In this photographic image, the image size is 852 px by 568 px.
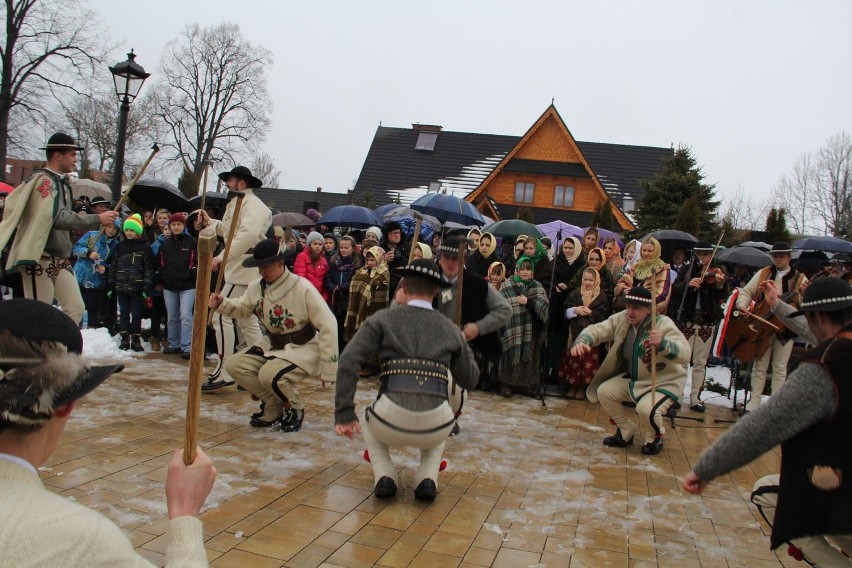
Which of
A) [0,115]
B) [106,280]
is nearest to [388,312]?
[106,280]

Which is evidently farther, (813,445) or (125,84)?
(125,84)

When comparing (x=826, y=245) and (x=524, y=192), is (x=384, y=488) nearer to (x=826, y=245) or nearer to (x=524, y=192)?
(x=826, y=245)

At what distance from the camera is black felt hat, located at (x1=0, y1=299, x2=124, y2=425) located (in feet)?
5.40

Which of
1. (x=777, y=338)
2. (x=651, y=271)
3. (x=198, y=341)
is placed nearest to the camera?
(x=198, y=341)

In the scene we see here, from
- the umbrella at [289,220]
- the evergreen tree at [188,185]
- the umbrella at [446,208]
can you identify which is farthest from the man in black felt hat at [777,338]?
the evergreen tree at [188,185]

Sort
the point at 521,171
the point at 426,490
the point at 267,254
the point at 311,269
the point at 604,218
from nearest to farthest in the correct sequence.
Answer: the point at 426,490 → the point at 267,254 → the point at 311,269 → the point at 604,218 → the point at 521,171

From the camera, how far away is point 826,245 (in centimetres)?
1186

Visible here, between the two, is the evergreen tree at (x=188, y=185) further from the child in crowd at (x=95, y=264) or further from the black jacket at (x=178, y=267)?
the black jacket at (x=178, y=267)

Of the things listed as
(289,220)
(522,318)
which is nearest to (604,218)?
(289,220)

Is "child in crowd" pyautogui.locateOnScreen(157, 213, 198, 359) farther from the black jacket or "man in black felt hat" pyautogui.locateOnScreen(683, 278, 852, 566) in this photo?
"man in black felt hat" pyautogui.locateOnScreen(683, 278, 852, 566)

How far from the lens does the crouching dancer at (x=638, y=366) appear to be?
274 inches

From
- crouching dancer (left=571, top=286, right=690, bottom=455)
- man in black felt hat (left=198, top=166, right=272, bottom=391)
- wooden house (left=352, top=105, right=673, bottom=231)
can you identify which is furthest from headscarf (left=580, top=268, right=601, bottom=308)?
wooden house (left=352, top=105, right=673, bottom=231)

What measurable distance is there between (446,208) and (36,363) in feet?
39.3

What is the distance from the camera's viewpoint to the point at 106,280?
11258mm
